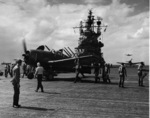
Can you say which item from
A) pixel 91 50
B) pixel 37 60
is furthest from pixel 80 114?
pixel 91 50

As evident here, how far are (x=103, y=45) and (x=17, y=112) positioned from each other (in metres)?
49.8

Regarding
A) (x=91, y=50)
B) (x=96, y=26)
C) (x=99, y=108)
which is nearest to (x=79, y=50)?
(x=91, y=50)

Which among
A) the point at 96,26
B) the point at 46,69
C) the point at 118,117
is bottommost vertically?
the point at 118,117

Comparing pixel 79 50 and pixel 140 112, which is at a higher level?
pixel 79 50

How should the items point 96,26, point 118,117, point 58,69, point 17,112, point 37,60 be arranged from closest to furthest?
point 118,117 → point 17,112 → point 37,60 → point 58,69 → point 96,26

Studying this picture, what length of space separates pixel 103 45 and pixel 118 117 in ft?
163

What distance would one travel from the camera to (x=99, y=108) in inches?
356

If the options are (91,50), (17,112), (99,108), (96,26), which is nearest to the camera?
(17,112)

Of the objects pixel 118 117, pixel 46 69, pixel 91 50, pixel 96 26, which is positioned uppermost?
pixel 96 26

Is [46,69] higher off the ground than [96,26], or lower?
lower

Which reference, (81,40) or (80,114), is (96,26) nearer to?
(81,40)

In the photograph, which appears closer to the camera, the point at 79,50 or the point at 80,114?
the point at 80,114

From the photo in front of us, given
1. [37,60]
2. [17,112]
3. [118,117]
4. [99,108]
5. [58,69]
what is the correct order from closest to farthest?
[118,117] < [17,112] < [99,108] < [37,60] < [58,69]

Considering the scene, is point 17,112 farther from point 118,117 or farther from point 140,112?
point 140,112
